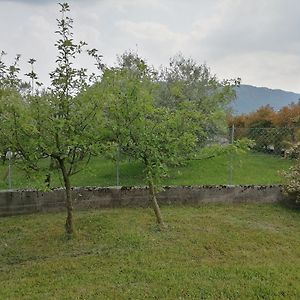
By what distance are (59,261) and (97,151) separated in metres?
1.89

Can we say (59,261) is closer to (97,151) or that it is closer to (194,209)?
(97,151)

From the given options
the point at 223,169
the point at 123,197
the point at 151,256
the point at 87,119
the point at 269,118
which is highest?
the point at 269,118

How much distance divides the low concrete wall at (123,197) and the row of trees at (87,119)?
1946mm

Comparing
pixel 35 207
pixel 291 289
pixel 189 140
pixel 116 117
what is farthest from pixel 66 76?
pixel 291 289

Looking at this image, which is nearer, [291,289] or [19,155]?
[291,289]

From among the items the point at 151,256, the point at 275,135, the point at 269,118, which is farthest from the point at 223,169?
the point at 269,118

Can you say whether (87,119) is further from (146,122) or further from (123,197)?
(123,197)

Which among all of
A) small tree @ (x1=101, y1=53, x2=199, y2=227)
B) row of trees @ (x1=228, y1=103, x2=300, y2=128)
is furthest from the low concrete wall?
row of trees @ (x1=228, y1=103, x2=300, y2=128)

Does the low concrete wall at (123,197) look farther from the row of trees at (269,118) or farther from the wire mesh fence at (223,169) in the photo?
the row of trees at (269,118)

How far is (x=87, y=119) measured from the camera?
21.9 ft

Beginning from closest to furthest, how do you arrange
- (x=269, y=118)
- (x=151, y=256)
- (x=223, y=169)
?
(x=151, y=256) → (x=223, y=169) → (x=269, y=118)

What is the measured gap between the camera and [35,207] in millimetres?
9297

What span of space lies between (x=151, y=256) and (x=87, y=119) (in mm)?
2475

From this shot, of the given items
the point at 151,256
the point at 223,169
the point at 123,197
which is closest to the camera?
the point at 151,256
